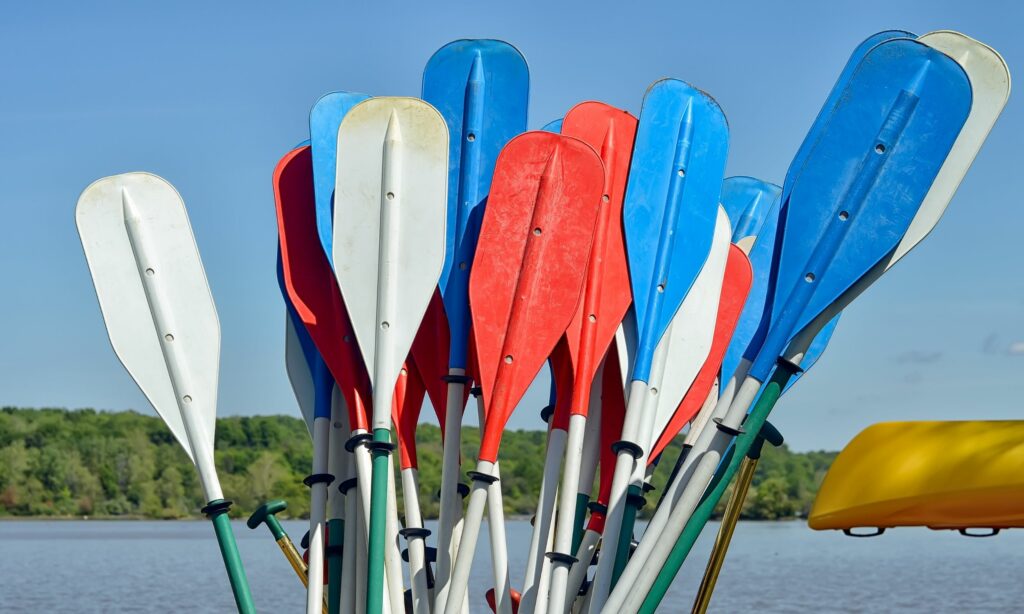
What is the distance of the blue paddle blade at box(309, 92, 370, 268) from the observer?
20.5 ft

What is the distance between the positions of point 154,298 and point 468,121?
1.76 m

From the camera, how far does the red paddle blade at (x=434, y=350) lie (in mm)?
6434

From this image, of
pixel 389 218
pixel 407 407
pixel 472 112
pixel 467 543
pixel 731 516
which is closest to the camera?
pixel 467 543

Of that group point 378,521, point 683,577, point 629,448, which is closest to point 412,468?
point 378,521

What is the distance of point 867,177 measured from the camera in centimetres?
586

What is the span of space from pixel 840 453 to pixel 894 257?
5.29 ft

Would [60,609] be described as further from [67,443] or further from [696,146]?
[67,443]

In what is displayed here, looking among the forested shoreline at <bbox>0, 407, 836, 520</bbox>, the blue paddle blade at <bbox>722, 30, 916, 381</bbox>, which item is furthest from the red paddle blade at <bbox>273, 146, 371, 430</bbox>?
the forested shoreline at <bbox>0, 407, 836, 520</bbox>

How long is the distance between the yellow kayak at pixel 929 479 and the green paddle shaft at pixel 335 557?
260cm

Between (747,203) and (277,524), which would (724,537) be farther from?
(277,524)

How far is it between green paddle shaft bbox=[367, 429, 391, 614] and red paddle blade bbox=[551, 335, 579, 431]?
83 cm

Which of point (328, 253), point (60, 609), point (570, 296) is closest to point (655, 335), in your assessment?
point (570, 296)

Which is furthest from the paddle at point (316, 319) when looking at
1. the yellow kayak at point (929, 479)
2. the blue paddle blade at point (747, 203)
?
the blue paddle blade at point (747, 203)

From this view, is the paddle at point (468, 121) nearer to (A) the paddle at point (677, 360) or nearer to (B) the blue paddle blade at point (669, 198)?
(B) the blue paddle blade at point (669, 198)
